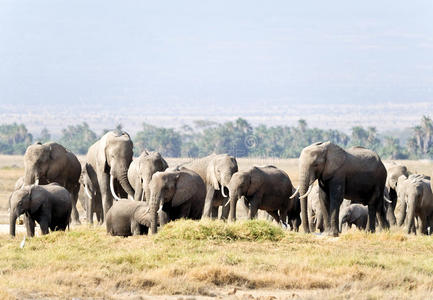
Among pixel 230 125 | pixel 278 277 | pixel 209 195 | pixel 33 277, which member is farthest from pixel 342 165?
pixel 230 125

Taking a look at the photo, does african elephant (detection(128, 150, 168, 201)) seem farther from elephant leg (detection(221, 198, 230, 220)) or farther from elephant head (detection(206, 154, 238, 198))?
elephant leg (detection(221, 198, 230, 220))

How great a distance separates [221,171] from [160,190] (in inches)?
241

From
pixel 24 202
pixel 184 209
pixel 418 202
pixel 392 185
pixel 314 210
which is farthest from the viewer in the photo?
pixel 392 185

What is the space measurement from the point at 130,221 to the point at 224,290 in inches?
261

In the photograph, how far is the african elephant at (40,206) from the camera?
2262cm

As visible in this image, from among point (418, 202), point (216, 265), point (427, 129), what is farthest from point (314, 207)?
point (427, 129)

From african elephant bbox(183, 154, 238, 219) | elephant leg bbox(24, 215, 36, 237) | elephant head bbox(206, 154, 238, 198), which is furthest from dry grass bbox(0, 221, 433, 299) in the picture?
african elephant bbox(183, 154, 238, 219)

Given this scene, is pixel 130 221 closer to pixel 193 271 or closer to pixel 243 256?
pixel 243 256

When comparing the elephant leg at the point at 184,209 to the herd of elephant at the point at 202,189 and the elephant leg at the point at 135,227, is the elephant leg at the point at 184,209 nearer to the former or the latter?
the herd of elephant at the point at 202,189

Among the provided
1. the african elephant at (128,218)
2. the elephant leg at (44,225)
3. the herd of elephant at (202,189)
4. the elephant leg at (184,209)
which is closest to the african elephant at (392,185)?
the herd of elephant at (202,189)

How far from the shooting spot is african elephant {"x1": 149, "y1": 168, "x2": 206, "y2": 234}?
22.1 metres

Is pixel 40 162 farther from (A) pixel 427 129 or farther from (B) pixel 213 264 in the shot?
(A) pixel 427 129

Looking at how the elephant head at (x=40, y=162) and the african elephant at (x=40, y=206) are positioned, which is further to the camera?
the elephant head at (x=40, y=162)

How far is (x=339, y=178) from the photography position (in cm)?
2517
